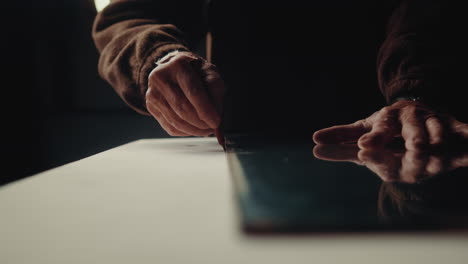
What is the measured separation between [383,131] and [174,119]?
0.44m

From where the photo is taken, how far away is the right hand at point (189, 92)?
0.66 metres

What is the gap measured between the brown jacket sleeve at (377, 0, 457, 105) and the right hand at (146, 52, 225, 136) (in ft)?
1.69

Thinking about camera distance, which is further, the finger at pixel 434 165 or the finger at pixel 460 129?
the finger at pixel 460 129

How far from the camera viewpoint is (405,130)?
61 centimetres

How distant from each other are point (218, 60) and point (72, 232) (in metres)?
1.02

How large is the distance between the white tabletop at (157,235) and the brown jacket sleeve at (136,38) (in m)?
0.56

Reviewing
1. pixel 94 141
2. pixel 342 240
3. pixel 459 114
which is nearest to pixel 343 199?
pixel 342 240

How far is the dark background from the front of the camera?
275 cm

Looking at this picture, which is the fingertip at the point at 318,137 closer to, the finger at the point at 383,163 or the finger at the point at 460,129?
the finger at the point at 383,163

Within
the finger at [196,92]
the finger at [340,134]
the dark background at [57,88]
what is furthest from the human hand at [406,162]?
the dark background at [57,88]

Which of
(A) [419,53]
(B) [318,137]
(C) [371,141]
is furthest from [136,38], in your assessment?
(A) [419,53]

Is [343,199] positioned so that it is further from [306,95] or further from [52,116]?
[52,116]

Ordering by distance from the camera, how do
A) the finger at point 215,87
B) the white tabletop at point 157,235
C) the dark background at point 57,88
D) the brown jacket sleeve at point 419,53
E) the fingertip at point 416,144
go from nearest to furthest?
the white tabletop at point 157,235
the fingertip at point 416,144
the finger at point 215,87
the brown jacket sleeve at point 419,53
the dark background at point 57,88

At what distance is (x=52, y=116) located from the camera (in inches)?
114
